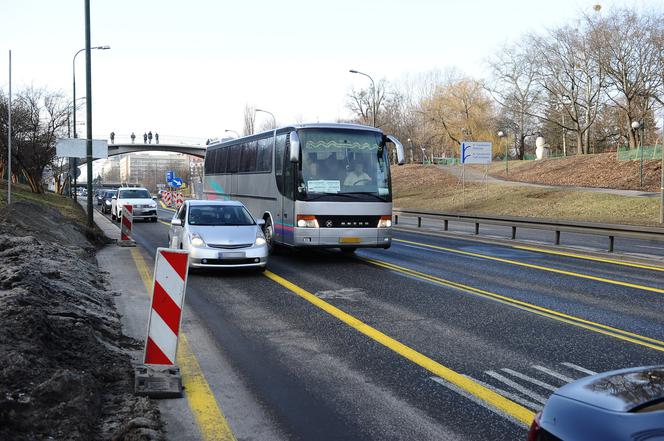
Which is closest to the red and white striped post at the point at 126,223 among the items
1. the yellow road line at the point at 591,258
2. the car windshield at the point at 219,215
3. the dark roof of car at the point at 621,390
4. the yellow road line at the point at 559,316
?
the car windshield at the point at 219,215

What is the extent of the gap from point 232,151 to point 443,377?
1636cm

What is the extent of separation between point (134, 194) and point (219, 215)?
20708mm

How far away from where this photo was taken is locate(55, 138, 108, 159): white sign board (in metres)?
18.4

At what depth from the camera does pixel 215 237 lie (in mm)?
12211

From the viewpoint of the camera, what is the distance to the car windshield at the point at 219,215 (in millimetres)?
13266

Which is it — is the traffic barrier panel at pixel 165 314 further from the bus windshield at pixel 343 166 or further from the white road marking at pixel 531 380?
the bus windshield at pixel 343 166

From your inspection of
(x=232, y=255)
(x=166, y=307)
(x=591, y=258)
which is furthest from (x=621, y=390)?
(x=591, y=258)

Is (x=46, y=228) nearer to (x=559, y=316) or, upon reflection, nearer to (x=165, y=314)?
(x=165, y=314)

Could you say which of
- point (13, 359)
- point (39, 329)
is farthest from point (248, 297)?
point (13, 359)

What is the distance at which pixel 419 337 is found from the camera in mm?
7266

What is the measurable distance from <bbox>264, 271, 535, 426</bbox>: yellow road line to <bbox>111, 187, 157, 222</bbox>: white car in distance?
74.7ft

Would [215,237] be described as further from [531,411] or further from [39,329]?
[531,411]

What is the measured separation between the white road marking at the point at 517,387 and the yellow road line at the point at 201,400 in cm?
252

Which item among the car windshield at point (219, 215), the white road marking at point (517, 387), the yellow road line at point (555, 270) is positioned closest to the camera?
the white road marking at point (517, 387)
